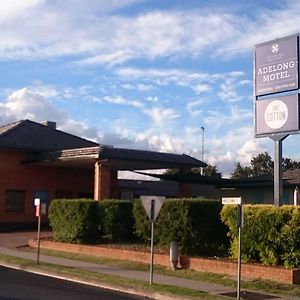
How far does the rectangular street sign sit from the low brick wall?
225 inches

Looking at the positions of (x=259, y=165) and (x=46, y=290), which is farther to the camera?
(x=259, y=165)

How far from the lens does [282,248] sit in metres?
18.5

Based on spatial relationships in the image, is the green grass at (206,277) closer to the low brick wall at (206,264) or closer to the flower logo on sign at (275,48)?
the low brick wall at (206,264)

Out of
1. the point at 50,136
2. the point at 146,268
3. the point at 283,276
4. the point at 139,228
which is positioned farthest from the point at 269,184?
the point at 283,276

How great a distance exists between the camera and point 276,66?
2075 centimetres

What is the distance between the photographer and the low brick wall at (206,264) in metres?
17.5

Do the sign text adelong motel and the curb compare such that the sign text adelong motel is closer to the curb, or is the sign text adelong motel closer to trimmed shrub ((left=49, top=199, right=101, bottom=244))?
the curb

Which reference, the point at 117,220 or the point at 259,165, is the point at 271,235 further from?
the point at 259,165

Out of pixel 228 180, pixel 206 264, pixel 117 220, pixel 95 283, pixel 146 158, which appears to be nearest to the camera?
pixel 95 283

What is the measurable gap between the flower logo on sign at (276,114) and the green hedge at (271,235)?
300 centimetres

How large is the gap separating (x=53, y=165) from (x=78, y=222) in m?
13.7

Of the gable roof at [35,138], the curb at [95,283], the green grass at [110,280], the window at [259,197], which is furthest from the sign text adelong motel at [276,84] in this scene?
the window at [259,197]

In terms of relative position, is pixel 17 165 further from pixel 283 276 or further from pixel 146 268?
pixel 283 276

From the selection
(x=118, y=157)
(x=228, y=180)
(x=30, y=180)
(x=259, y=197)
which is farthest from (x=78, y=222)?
(x=259, y=197)
